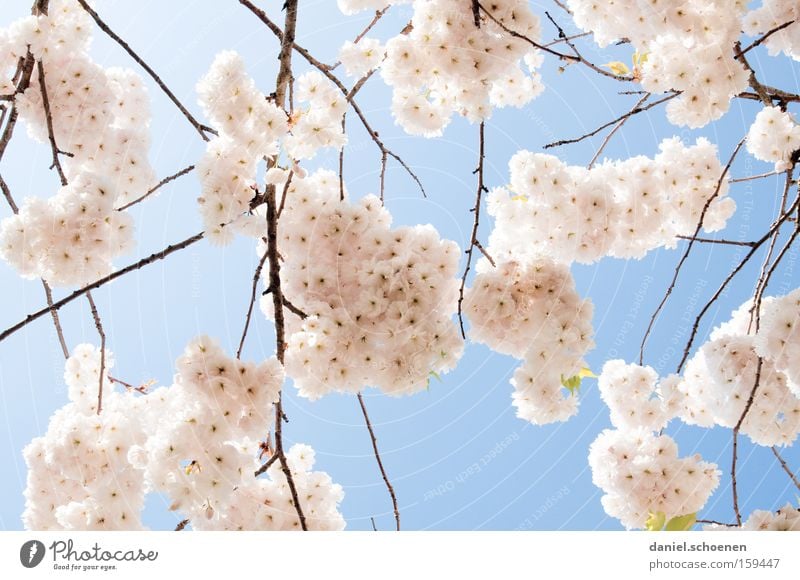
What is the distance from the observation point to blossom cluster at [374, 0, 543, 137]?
3264 mm

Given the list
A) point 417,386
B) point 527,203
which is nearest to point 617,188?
point 527,203

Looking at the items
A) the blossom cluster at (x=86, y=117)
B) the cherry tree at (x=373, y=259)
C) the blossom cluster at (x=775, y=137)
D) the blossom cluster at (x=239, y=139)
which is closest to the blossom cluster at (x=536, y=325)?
the cherry tree at (x=373, y=259)

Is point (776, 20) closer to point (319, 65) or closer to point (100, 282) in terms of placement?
point (319, 65)

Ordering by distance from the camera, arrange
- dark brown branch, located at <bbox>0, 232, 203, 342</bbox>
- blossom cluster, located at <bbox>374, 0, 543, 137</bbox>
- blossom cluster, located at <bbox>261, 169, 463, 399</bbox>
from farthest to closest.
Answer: blossom cluster, located at <bbox>374, 0, 543, 137</bbox> → blossom cluster, located at <bbox>261, 169, 463, 399</bbox> → dark brown branch, located at <bbox>0, 232, 203, 342</bbox>

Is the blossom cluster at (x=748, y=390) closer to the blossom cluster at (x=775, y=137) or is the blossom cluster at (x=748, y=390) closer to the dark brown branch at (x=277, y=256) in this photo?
the blossom cluster at (x=775, y=137)

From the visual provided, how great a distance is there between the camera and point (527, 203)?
3.69m

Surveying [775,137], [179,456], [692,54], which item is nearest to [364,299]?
[179,456]

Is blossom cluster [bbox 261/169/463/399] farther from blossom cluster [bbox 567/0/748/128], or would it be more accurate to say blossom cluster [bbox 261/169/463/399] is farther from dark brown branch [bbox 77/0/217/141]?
Result: blossom cluster [bbox 567/0/748/128]

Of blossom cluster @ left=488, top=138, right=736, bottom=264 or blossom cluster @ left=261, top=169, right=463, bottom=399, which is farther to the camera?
blossom cluster @ left=488, top=138, right=736, bottom=264

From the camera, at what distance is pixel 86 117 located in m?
3.80

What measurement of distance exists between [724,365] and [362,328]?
6.22ft

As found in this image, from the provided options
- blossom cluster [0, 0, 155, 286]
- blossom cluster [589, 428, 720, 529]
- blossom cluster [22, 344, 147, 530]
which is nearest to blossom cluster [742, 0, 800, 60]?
blossom cluster [589, 428, 720, 529]

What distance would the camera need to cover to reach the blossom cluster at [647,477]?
132 inches
